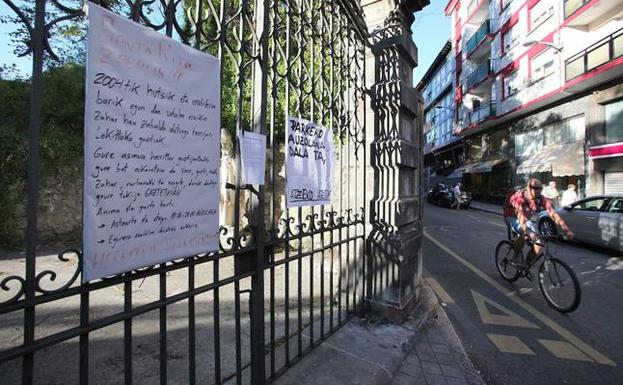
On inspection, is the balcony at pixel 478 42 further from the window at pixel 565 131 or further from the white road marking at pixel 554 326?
the white road marking at pixel 554 326

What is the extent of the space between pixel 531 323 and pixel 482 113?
→ 24.6 meters

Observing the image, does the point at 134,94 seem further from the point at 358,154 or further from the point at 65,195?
A: the point at 65,195

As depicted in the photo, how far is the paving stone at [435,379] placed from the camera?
10.1ft

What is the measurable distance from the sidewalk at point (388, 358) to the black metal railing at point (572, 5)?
1828 cm

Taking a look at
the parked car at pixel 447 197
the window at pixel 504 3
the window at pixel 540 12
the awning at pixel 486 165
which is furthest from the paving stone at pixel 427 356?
the window at pixel 504 3

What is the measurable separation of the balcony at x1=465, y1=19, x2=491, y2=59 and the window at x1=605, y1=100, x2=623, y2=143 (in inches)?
479

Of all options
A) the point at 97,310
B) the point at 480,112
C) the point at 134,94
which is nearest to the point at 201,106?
the point at 134,94

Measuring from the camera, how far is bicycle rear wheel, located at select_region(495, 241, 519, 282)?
627 centimetres

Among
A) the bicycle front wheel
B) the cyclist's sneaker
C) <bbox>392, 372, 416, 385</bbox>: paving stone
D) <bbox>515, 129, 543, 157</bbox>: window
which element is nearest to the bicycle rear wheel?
the cyclist's sneaker

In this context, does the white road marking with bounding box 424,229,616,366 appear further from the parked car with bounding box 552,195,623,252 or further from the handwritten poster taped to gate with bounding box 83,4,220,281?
the handwritten poster taped to gate with bounding box 83,4,220,281

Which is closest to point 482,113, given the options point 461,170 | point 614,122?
point 461,170

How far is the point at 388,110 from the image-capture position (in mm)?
4102

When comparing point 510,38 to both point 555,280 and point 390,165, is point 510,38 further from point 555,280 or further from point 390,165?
point 390,165

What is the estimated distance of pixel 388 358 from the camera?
326 cm
